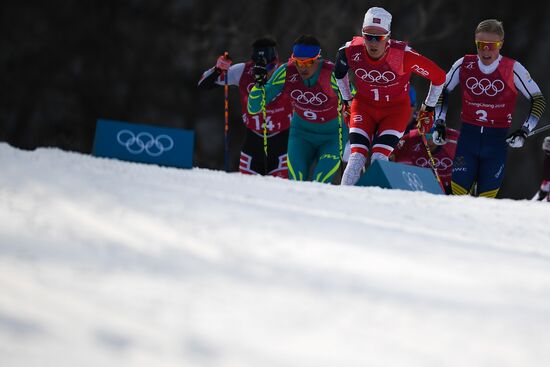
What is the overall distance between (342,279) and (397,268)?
7.5 inches

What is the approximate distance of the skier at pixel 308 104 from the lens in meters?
5.74

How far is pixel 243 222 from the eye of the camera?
2252 millimetres

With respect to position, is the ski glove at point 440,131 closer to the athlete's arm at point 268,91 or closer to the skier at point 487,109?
the skier at point 487,109

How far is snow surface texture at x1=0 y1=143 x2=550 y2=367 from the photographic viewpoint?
1.41 metres

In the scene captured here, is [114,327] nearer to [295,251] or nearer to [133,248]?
[133,248]

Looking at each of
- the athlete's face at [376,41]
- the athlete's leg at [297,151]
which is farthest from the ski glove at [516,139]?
the athlete's leg at [297,151]

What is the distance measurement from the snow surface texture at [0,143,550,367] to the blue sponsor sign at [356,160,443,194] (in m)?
1.07

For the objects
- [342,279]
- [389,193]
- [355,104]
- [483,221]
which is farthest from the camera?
[355,104]

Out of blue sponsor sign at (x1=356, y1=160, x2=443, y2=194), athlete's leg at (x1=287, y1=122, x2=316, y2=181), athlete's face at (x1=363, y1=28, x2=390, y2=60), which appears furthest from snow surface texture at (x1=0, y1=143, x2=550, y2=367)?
athlete's leg at (x1=287, y1=122, x2=316, y2=181)

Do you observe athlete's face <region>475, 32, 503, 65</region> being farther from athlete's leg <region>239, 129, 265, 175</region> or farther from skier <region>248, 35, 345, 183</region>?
athlete's leg <region>239, 129, 265, 175</region>

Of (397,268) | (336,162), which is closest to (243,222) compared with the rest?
(397,268)

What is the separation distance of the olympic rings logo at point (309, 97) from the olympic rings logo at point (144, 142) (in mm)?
2053

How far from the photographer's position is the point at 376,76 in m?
4.96

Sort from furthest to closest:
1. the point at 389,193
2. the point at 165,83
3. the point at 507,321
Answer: the point at 165,83, the point at 389,193, the point at 507,321
